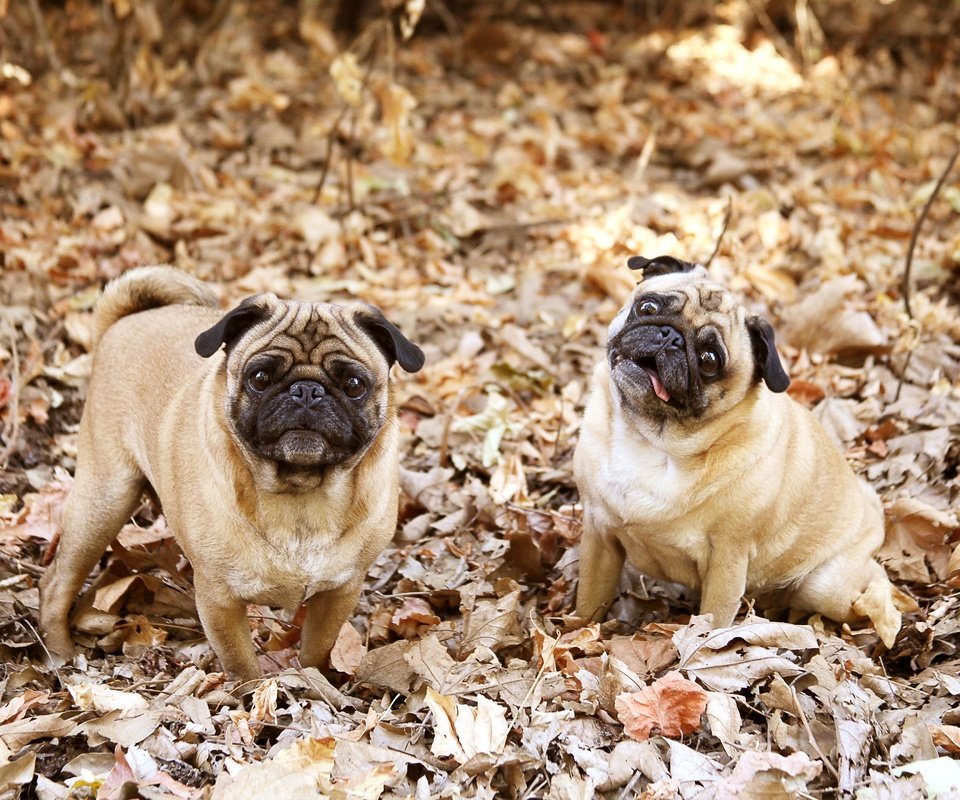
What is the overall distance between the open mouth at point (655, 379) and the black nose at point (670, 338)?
3.7 inches

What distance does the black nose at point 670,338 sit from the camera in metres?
4.70

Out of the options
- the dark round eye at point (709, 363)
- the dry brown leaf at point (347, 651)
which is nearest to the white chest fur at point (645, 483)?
the dark round eye at point (709, 363)

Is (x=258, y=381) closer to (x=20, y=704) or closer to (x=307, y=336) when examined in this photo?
(x=307, y=336)

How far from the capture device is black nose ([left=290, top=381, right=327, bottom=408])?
4.07m

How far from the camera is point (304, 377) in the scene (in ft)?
13.6

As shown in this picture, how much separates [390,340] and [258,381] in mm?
578

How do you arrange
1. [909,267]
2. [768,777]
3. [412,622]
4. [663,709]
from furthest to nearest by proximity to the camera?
[909,267], [412,622], [663,709], [768,777]

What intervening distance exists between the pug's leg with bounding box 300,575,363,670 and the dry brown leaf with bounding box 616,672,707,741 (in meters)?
1.24

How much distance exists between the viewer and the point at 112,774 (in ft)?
11.4

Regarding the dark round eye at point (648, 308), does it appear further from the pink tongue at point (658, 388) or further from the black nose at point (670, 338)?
the pink tongue at point (658, 388)

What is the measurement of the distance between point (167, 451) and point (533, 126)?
739cm

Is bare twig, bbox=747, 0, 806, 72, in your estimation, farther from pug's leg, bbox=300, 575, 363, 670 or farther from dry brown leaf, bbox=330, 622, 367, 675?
pug's leg, bbox=300, 575, 363, 670

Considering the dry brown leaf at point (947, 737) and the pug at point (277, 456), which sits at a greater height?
the pug at point (277, 456)

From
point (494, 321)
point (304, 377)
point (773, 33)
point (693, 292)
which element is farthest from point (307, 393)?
point (773, 33)
